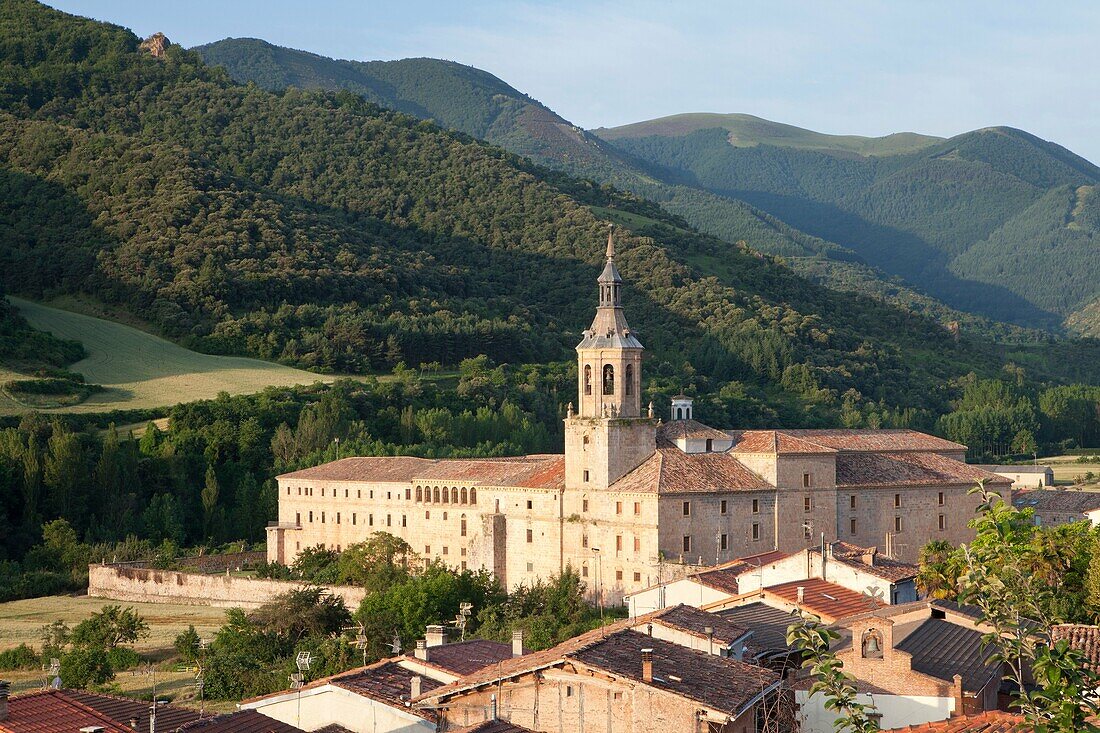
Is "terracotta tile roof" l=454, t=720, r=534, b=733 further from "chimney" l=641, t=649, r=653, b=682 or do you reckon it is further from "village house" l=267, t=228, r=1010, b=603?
"village house" l=267, t=228, r=1010, b=603

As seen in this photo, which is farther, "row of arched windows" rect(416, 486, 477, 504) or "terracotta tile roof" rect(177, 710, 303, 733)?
"row of arched windows" rect(416, 486, 477, 504)

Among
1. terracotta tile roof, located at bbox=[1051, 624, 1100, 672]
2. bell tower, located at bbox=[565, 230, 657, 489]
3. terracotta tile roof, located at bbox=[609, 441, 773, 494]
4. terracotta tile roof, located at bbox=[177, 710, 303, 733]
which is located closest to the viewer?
terracotta tile roof, located at bbox=[177, 710, 303, 733]

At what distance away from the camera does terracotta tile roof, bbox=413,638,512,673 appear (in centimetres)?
3355

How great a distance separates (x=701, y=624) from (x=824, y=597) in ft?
21.0

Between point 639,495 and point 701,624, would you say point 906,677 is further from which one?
point 639,495

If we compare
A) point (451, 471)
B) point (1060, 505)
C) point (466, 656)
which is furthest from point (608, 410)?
point (1060, 505)

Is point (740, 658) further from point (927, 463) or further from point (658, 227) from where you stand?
point (658, 227)

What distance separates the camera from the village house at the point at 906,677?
2812 cm

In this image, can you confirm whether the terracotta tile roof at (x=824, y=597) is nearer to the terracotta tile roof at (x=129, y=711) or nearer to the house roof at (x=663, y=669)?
the house roof at (x=663, y=669)

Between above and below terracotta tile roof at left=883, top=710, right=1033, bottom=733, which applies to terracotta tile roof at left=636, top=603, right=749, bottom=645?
below

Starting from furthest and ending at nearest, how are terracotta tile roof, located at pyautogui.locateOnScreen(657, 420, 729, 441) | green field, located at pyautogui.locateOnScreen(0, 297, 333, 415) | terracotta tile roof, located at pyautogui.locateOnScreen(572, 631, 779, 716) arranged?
1. green field, located at pyautogui.locateOnScreen(0, 297, 333, 415)
2. terracotta tile roof, located at pyautogui.locateOnScreen(657, 420, 729, 441)
3. terracotta tile roof, located at pyautogui.locateOnScreen(572, 631, 779, 716)

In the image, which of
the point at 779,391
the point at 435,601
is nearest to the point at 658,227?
the point at 779,391

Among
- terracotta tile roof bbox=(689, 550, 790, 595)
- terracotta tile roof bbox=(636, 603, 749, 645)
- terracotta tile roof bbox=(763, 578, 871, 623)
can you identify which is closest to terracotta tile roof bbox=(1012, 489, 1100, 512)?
terracotta tile roof bbox=(689, 550, 790, 595)

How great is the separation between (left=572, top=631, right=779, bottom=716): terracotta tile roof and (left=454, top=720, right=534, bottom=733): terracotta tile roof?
201 cm
